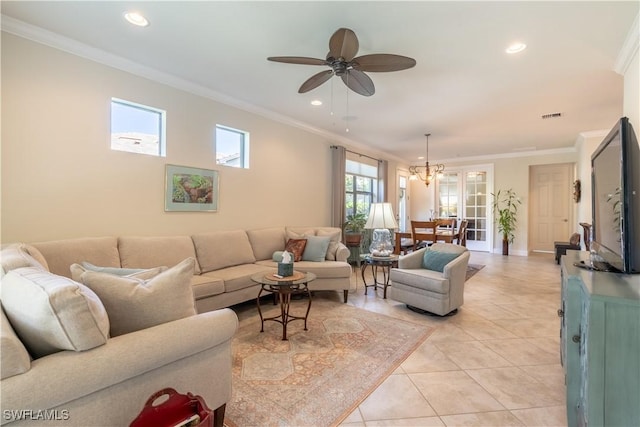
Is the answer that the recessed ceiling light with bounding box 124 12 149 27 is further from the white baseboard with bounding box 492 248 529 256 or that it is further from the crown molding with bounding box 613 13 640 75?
the white baseboard with bounding box 492 248 529 256

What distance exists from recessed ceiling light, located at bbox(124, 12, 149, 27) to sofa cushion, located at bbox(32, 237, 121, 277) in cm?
193

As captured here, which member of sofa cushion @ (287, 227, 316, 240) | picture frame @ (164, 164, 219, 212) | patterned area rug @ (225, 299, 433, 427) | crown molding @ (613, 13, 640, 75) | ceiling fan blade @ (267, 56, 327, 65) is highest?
crown molding @ (613, 13, 640, 75)

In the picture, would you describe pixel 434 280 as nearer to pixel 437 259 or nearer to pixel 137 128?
pixel 437 259

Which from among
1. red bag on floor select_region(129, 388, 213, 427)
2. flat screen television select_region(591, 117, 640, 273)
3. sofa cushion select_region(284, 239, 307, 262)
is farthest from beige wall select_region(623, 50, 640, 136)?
red bag on floor select_region(129, 388, 213, 427)

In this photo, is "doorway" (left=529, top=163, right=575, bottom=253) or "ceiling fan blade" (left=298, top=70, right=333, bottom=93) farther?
"doorway" (left=529, top=163, right=575, bottom=253)

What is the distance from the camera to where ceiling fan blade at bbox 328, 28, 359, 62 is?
2094mm

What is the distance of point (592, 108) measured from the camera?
417cm

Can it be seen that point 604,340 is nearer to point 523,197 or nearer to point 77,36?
point 77,36

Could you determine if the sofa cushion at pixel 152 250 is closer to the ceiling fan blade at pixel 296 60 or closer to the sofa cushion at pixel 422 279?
the ceiling fan blade at pixel 296 60

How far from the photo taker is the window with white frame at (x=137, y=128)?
122 inches

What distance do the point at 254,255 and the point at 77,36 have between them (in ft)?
9.50

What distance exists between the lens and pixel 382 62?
2299 mm

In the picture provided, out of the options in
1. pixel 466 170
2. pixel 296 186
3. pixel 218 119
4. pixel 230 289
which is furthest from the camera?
pixel 466 170

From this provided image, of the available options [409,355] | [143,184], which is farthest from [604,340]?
[143,184]
